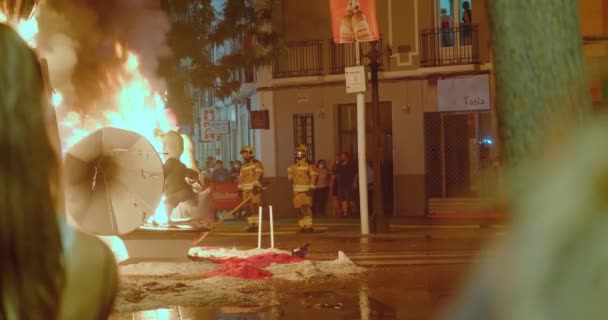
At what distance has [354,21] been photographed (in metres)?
17.9

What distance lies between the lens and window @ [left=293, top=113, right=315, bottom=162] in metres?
27.6

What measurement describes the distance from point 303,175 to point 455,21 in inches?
306

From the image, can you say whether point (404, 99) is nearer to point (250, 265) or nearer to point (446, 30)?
point (446, 30)

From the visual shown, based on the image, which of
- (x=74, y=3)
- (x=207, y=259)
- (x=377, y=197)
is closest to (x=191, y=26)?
(x=74, y=3)

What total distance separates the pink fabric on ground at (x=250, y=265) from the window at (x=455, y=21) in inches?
535

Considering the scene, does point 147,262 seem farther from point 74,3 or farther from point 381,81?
point 381,81

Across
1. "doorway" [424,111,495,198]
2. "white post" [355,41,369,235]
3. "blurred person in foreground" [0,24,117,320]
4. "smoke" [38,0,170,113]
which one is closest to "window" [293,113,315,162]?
"doorway" [424,111,495,198]

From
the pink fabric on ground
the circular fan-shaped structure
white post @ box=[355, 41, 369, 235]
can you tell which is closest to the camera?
the circular fan-shaped structure

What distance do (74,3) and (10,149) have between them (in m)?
18.1

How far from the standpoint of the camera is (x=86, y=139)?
1124cm

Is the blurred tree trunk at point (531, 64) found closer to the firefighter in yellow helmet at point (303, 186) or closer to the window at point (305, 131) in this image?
the firefighter in yellow helmet at point (303, 186)

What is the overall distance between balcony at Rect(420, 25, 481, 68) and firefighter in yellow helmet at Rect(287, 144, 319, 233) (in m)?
6.71

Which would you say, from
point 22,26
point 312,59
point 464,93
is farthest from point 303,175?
point 22,26

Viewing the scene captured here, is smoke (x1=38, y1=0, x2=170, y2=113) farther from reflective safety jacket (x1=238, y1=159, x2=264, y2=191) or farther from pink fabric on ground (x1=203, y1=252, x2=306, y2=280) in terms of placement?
pink fabric on ground (x1=203, y1=252, x2=306, y2=280)
